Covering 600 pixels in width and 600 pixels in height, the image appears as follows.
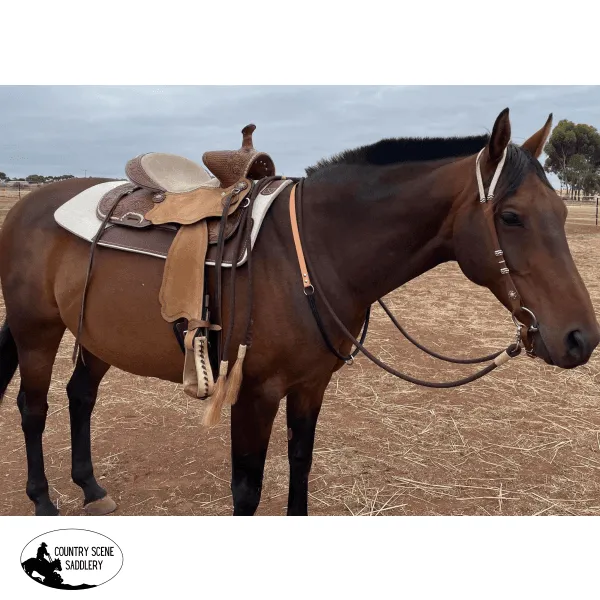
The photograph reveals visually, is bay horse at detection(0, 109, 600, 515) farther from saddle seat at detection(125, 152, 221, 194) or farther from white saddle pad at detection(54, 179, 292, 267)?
saddle seat at detection(125, 152, 221, 194)

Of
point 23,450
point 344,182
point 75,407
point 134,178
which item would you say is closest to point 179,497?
point 75,407

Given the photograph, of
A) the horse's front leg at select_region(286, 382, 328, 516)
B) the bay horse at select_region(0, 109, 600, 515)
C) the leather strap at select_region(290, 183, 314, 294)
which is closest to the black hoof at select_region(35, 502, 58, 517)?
the bay horse at select_region(0, 109, 600, 515)

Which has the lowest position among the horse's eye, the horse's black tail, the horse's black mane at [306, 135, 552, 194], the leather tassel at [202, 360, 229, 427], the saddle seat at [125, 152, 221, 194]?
the horse's black tail

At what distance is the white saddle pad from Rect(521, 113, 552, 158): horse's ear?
109cm

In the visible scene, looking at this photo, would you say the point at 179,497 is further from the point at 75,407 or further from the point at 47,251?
the point at 47,251

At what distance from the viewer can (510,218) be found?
1788 mm

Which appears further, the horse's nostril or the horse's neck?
the horse's neck

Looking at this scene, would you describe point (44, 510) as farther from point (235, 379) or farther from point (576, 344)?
point (576, 344)

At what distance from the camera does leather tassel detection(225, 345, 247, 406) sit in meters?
2.04

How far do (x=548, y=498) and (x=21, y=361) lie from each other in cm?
347

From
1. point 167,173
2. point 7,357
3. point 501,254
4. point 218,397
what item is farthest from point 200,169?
point 501,254
